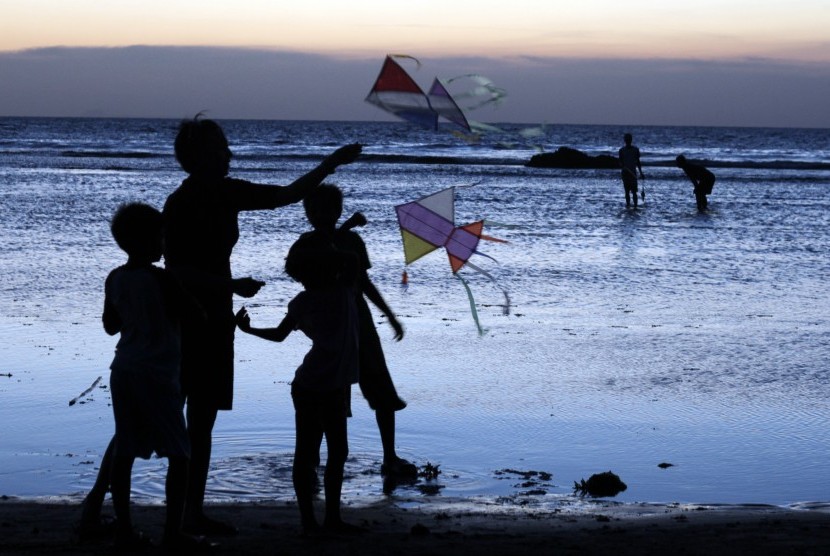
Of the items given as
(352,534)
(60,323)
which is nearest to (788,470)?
(352,534)

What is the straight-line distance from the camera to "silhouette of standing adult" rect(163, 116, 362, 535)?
4.04 m

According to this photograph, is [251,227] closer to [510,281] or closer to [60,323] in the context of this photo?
[510,281]

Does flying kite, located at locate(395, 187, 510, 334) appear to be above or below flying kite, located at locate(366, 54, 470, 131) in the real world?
below

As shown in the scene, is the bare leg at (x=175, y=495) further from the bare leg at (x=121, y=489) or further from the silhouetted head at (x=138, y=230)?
the silhouetted head at (x=138, y=230)

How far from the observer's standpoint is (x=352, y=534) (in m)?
4.07

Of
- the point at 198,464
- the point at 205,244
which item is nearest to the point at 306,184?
the point at 205,244

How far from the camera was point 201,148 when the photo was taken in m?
4.05

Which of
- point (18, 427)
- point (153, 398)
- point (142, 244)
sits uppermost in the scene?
point (142, 244)

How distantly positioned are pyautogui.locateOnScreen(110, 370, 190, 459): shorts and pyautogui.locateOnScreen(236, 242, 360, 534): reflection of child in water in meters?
0.47

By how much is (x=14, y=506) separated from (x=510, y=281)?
7.11 m

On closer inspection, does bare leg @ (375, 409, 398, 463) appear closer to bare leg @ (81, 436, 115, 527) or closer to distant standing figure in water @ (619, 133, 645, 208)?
bare leg @ (81, 436, 115, 527)

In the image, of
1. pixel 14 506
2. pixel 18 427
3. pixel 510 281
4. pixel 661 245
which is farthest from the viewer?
pixel 661 245

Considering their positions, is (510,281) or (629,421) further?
(510,281)

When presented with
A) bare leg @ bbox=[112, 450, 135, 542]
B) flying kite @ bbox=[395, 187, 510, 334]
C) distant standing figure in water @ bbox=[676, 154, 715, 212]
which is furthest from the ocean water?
distant standing figure in water @ bbox=[676, 154, 715, 212]
